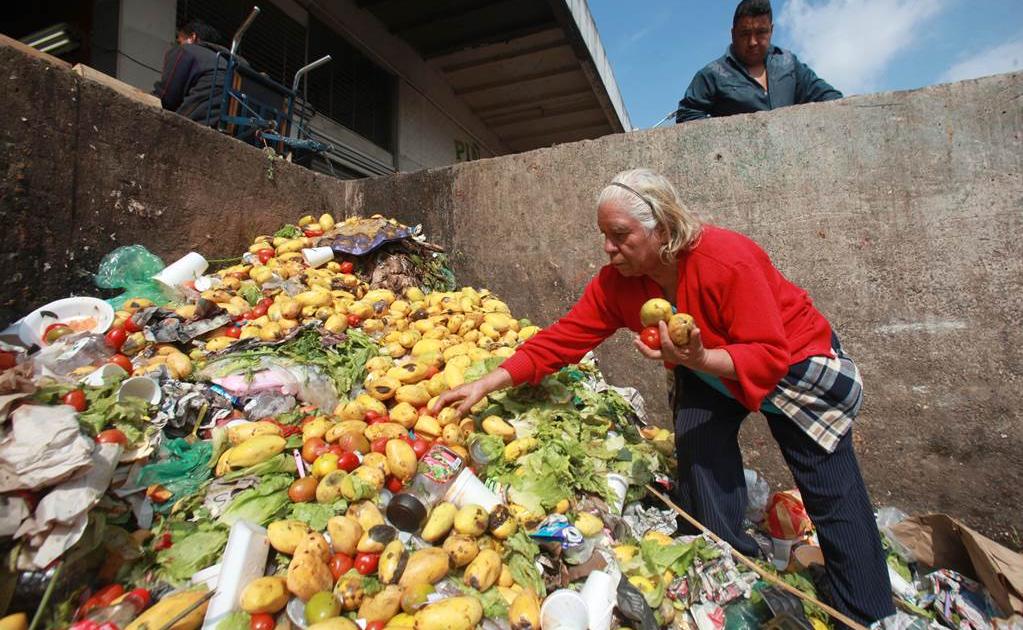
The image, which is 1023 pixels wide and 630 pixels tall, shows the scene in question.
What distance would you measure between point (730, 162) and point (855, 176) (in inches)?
31.3

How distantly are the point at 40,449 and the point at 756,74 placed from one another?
4737 millimetres

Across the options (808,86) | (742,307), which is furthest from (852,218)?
(742,307)

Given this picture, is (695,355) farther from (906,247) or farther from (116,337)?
(116,337)

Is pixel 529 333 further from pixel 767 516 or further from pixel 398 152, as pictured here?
pixel 398 152

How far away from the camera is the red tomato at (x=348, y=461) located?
2285 millimetres

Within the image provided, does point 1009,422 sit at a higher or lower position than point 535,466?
higher

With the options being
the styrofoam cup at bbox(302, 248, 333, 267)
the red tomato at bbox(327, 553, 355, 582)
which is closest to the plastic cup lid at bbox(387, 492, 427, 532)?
the red tomato at bbox(327, 553, 355, 582)

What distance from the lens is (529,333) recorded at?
4.00 m

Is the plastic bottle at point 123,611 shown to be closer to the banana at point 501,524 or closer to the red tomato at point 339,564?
the red tomato at point 339,564

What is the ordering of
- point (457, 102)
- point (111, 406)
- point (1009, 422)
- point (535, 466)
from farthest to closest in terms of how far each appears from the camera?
point (457, 102) → point (1009, 422) → point (535, 466) → point (111, 406)

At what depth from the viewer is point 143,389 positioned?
2461 millimetres

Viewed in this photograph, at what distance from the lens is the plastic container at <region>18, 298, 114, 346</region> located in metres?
2.86

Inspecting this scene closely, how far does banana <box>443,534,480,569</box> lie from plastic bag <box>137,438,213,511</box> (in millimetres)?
1159

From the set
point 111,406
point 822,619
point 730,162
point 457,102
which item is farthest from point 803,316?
point 457,102
